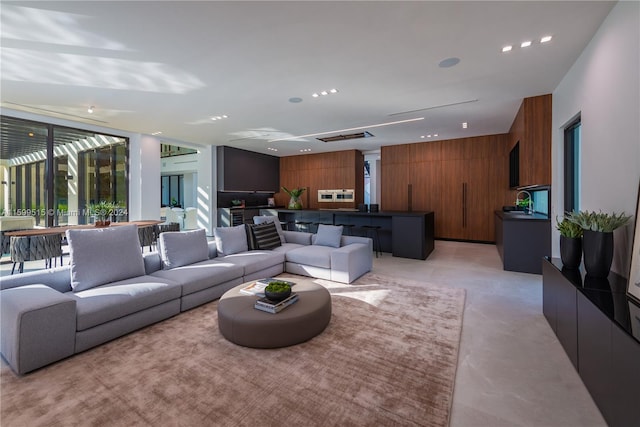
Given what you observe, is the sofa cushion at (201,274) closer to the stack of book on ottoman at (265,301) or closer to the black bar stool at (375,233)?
the stack of book on ottoman at (265,301)

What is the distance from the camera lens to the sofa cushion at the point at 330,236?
4.68 meters

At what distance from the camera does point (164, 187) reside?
1177 centimetres

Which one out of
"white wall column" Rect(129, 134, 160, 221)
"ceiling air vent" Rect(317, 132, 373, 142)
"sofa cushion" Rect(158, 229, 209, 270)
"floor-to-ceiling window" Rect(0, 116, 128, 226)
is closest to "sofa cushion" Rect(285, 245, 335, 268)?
"sofa cushion" Rect(158, 229, 209, 270)

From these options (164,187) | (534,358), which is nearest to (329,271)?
(534,358)

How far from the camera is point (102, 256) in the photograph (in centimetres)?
283

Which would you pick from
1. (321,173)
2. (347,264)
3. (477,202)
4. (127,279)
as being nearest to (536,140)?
(477,202)

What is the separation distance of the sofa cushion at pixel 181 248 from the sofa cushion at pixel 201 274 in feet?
0.34

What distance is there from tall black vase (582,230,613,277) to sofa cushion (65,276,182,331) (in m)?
3.83

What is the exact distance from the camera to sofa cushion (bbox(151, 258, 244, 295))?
3079 millimetres

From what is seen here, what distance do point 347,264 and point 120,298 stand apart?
269 cm

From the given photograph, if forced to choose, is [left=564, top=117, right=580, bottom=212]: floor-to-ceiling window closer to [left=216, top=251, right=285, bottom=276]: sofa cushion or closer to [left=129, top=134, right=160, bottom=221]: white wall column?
[left=216, top=251, right=285, bottom=276]: sofa cushion

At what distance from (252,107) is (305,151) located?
458cm

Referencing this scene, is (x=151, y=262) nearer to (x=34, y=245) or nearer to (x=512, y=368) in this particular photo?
(x=34, y=245)

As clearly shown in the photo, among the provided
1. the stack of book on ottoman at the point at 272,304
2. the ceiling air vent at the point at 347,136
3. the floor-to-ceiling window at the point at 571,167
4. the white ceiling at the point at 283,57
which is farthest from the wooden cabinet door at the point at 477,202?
the stack of book on ottoman at the point at 272,304
